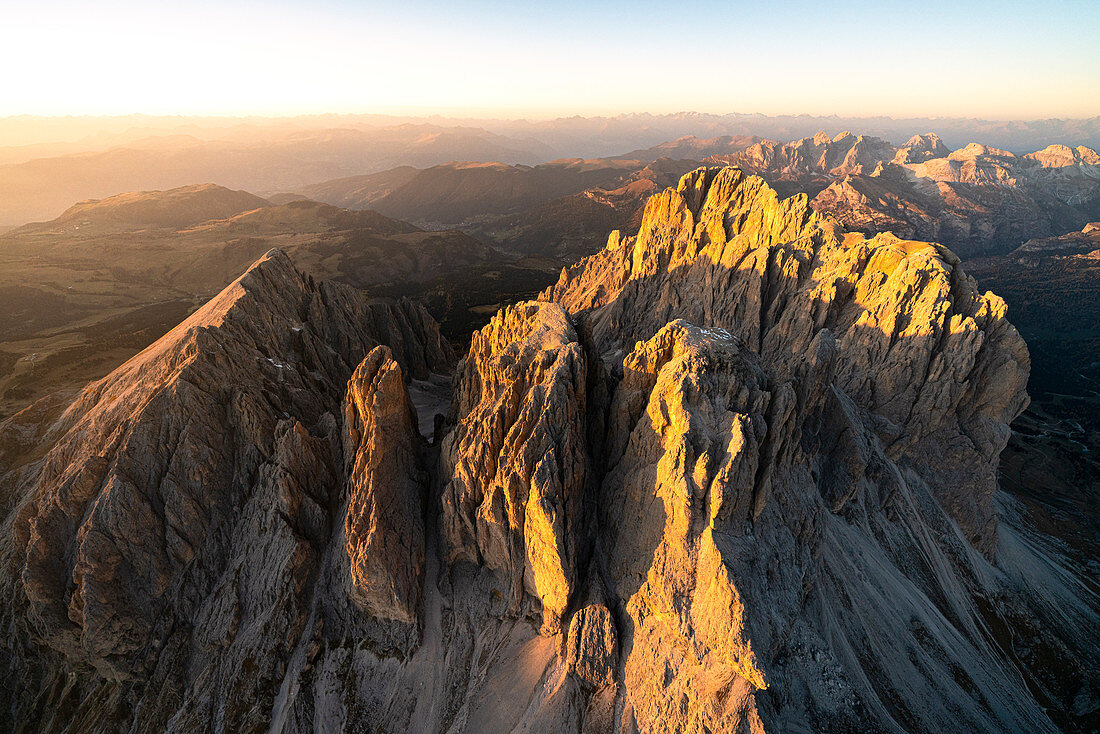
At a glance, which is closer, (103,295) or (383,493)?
(383,493)

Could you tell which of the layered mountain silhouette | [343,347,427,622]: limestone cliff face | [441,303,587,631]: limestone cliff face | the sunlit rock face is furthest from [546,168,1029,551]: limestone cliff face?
the layered mountain silhouette

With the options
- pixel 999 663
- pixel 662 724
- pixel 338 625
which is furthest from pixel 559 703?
pixel 999 663

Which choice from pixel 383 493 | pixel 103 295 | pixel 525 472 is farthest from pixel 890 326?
pixel 103 295

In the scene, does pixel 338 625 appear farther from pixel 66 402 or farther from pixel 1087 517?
pixel 1087 517

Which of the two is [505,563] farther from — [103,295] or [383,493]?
[103,295]

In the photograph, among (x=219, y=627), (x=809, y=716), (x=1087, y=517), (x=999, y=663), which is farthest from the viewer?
(x=1087, y=517)

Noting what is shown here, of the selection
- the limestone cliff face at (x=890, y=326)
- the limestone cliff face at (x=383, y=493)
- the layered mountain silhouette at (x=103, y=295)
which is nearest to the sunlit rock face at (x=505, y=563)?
the limestone cliff face at (x=383, y=493)

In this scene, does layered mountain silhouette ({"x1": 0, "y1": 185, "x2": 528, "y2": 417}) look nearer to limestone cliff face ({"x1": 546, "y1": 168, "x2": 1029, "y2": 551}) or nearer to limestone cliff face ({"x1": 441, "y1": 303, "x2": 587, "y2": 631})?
limestone cliff face ({"x1": 441, "y1": 303, "x2": 587, "y2": 631})

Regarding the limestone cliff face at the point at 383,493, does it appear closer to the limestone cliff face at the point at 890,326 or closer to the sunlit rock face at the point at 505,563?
the sunlit rock face at the point at 505,563

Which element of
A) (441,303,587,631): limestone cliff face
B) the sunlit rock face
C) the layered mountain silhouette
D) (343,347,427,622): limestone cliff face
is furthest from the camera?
the layered mountain silhouette
